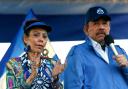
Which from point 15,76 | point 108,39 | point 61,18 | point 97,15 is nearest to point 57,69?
point 15,76

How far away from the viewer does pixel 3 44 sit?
3871 mm

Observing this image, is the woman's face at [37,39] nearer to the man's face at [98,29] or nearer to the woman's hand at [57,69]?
the woman's hand at [57,69]

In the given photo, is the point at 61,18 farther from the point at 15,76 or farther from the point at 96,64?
the point at 15,76

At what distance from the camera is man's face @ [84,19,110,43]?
2904 millimetres

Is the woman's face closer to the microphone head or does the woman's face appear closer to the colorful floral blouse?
the colorful floral blouse

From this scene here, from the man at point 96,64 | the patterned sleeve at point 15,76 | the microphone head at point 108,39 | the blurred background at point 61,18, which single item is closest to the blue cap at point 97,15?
the man at point 96,64

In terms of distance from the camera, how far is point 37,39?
276 centimetres

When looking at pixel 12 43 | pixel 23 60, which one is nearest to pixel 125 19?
pixel 12 43

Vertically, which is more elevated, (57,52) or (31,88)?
(57,52)

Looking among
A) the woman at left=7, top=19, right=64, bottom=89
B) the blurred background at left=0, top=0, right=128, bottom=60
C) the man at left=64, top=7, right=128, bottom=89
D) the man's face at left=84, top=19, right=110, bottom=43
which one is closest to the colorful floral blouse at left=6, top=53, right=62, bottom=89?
the woman at left=7, top=19, right=64, bottom=89

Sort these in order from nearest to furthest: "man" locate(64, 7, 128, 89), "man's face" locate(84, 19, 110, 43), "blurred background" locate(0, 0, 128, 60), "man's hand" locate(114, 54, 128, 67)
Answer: "man's hand" locate(114, 54, 128, 67), "man" locate(64, 7, 128, 89), "man's face" locate(84, 19, 110, 43), "blurred background" locate(0, 0, 128, 60)

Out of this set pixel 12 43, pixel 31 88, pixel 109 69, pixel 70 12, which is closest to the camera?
pixel 31 88

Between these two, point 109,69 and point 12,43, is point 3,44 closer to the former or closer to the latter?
point 12,43

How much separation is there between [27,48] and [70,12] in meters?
1.30
